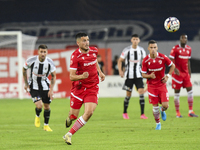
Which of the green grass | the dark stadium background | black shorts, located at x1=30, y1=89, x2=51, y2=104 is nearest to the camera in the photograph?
the green grass

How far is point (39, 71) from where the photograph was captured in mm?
8703

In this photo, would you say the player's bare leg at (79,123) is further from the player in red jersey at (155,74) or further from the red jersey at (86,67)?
the player in red jersey at (155,74)

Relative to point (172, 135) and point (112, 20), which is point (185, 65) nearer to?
point (172, 135)

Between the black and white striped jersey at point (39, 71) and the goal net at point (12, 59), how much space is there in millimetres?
9278

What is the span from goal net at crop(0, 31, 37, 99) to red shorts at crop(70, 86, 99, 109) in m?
11.6

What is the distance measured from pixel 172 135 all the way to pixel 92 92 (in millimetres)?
1781

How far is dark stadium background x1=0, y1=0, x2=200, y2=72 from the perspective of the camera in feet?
89.7

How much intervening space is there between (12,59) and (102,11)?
10.7 metres

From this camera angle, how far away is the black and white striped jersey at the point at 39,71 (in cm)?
863

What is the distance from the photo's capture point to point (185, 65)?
10.8m

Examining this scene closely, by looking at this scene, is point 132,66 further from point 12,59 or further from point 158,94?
point 12,59

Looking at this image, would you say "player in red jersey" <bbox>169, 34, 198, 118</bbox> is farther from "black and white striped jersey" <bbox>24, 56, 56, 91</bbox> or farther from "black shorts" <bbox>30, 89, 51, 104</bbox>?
"black shorts" <bbox>30, 89, 51, 104</bbox>

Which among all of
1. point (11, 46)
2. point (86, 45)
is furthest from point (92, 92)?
point (11, 46)

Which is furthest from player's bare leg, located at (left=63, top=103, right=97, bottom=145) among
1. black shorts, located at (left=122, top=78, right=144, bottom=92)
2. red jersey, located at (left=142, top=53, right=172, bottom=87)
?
black shorts, located at (left=122, top=78, right=144, bottom=92)
